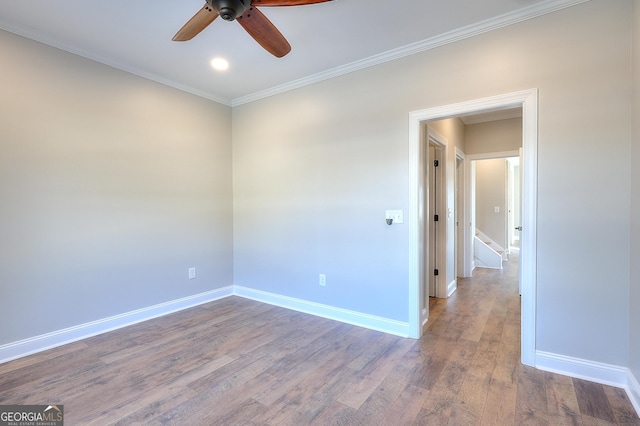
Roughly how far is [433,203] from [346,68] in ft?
7.18

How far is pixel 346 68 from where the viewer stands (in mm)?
3115

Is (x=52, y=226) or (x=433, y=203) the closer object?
(x=52, y=226)

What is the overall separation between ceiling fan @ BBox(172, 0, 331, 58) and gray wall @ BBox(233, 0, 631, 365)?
124 centimetres

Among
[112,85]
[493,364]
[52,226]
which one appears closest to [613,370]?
[493,364]

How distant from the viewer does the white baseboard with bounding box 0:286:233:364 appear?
7.98 feet

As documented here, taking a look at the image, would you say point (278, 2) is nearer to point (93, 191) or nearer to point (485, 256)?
point (93, 191)

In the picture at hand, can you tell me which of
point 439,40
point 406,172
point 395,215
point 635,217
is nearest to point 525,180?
point 635,217

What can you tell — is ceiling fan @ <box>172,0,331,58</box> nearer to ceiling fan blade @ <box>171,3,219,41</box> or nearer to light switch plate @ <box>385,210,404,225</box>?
ceiling fan blade @ <box>171,3,219,41</box>

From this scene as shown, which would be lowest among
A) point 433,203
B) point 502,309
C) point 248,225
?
point 502,309

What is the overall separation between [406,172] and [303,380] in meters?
1.94

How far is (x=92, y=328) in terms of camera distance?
9.38 ft

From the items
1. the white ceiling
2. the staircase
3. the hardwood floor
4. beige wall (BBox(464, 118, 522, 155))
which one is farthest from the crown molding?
the staircase

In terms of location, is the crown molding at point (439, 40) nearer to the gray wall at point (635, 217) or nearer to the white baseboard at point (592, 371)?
the gray wall at point (635, 217)

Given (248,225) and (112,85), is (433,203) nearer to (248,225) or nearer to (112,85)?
(248,225)
